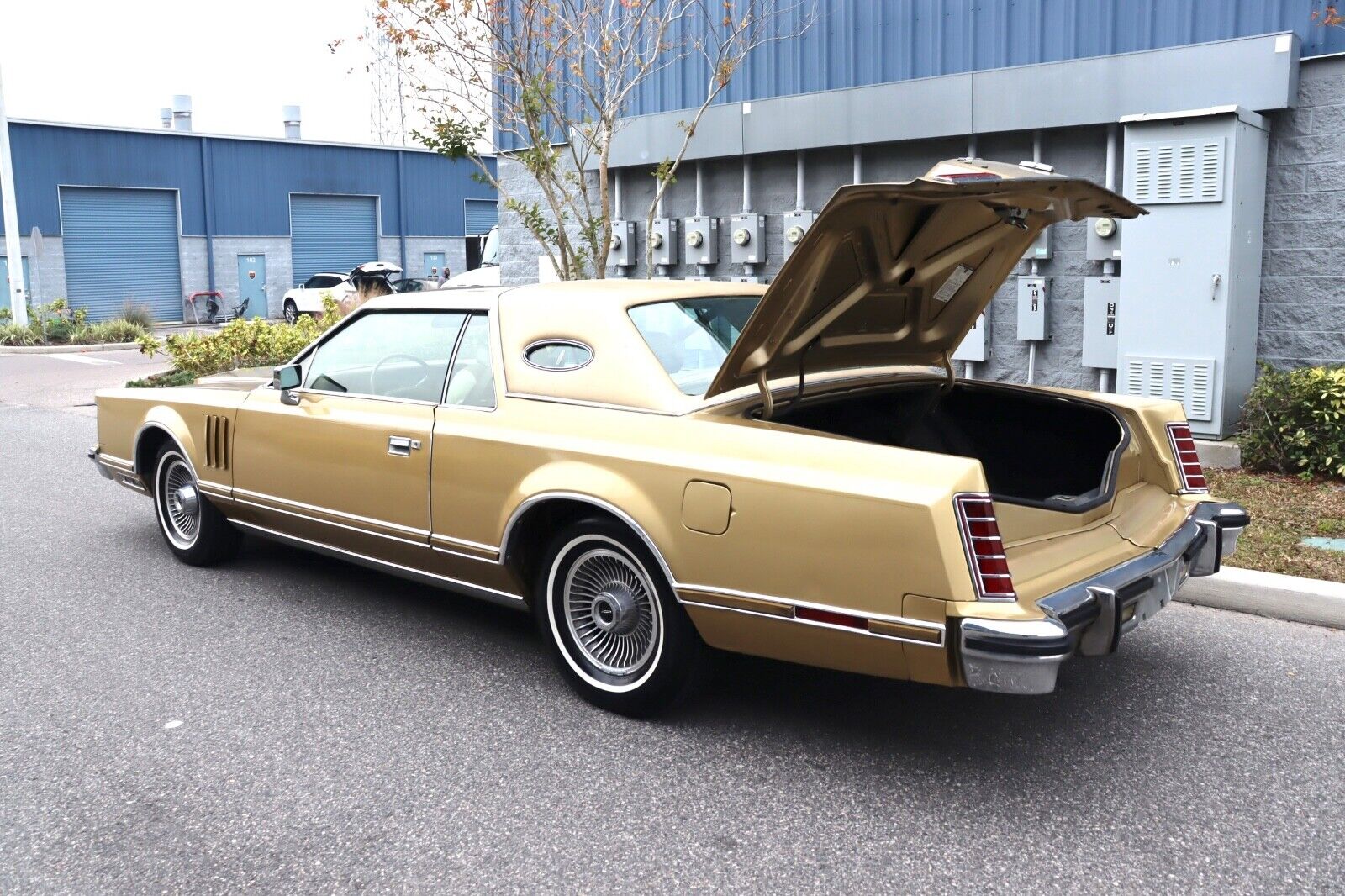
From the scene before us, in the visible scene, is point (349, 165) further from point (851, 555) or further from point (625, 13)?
point (851, 555)

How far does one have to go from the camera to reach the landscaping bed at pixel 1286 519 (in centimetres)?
563

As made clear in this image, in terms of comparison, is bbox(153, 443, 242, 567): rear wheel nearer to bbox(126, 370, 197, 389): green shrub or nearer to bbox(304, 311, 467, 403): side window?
bbox(304, 311, 467, 403): side window

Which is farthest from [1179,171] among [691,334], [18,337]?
[18,337]

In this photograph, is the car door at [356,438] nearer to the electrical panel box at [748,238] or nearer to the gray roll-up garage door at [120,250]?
the electrical panel box at [748,238]

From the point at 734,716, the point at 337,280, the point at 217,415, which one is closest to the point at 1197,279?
the point at 734,716

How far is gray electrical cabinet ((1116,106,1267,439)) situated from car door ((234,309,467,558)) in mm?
5447

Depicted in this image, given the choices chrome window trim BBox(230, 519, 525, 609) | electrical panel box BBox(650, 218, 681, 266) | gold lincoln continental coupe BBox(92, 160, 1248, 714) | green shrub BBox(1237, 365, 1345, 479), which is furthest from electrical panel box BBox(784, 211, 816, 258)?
chrome window trim BBox(230, 519, 525, 609)

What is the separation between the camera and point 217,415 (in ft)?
18.9

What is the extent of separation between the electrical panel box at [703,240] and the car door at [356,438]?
21.0ft

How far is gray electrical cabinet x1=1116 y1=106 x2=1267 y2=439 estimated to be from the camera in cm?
796

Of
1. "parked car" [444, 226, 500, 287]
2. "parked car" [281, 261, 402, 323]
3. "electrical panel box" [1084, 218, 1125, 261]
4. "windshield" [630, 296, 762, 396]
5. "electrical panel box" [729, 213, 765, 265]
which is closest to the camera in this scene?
"windshield" [630, 296, 762, 396]

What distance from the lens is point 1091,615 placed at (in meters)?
3.49

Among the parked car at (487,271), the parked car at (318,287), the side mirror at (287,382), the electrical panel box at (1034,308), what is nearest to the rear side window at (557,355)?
the side mirror at (287,382)

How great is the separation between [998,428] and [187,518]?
4.18 metres
